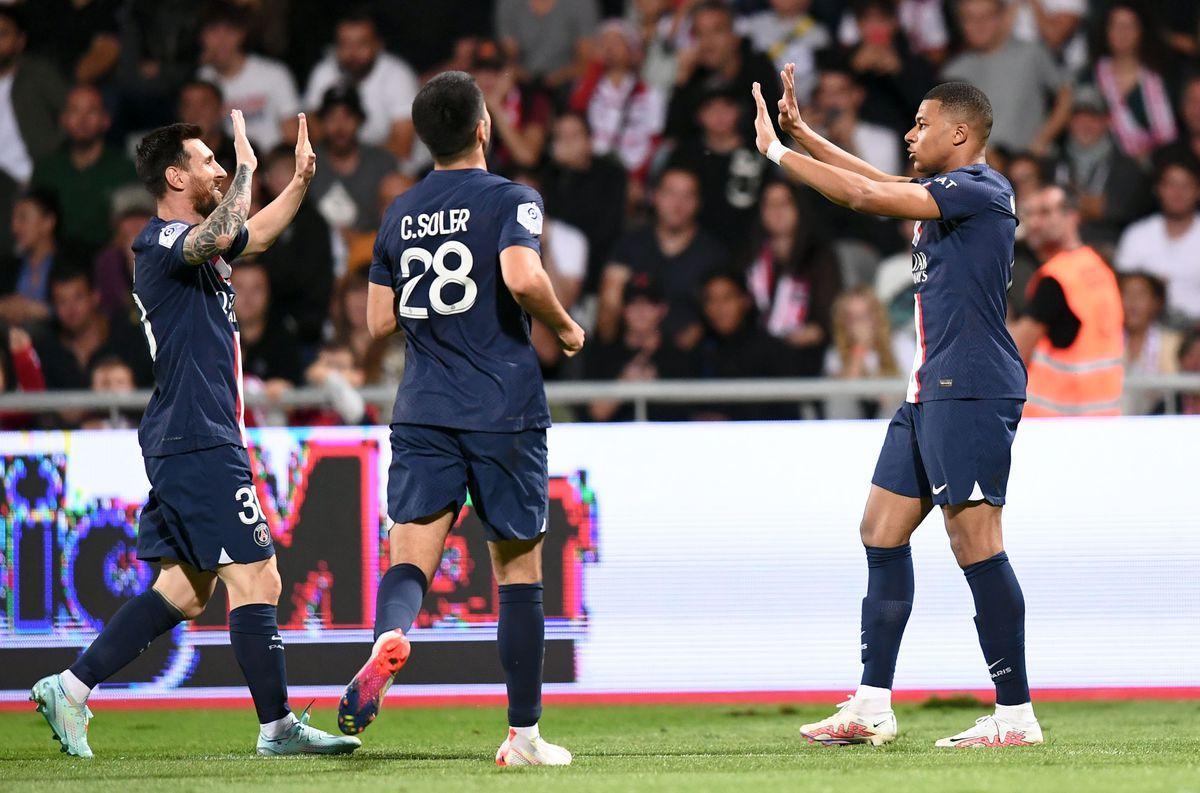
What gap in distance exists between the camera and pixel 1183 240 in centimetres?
1031

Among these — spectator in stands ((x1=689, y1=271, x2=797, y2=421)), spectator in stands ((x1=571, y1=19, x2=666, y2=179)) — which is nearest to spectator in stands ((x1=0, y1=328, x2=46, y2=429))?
spectator in stands ((x1=689, y1=271, x2=797, y2=421))

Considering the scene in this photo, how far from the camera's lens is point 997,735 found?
17.7 ft

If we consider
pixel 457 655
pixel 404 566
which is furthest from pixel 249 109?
pixel 404 566

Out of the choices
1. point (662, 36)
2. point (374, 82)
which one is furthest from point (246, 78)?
point (662, 36)

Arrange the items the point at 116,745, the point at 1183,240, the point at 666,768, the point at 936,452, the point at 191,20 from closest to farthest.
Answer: the point at 666,768 → the point at 936,452 → the point at 116,745 → the point at 1183,240 → the point at 191,20

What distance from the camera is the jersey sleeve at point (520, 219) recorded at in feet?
16.3

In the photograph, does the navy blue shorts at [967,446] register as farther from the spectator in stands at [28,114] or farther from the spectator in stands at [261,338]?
the spectator in stands at [28,114]

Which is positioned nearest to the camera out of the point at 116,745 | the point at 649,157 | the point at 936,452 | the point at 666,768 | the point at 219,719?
the point at 666,768

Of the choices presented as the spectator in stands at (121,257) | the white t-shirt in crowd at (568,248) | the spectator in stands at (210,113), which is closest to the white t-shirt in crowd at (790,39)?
the white t-shirt in crowd at (568,248)

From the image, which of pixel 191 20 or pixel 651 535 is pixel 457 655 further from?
pixel 191 20

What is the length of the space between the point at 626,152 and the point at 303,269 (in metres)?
2.34

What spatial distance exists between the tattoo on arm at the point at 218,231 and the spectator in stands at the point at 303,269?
4.86 meters

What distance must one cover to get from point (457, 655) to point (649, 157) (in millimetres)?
4939

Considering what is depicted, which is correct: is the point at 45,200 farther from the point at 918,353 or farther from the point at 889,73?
the point at 918,353
